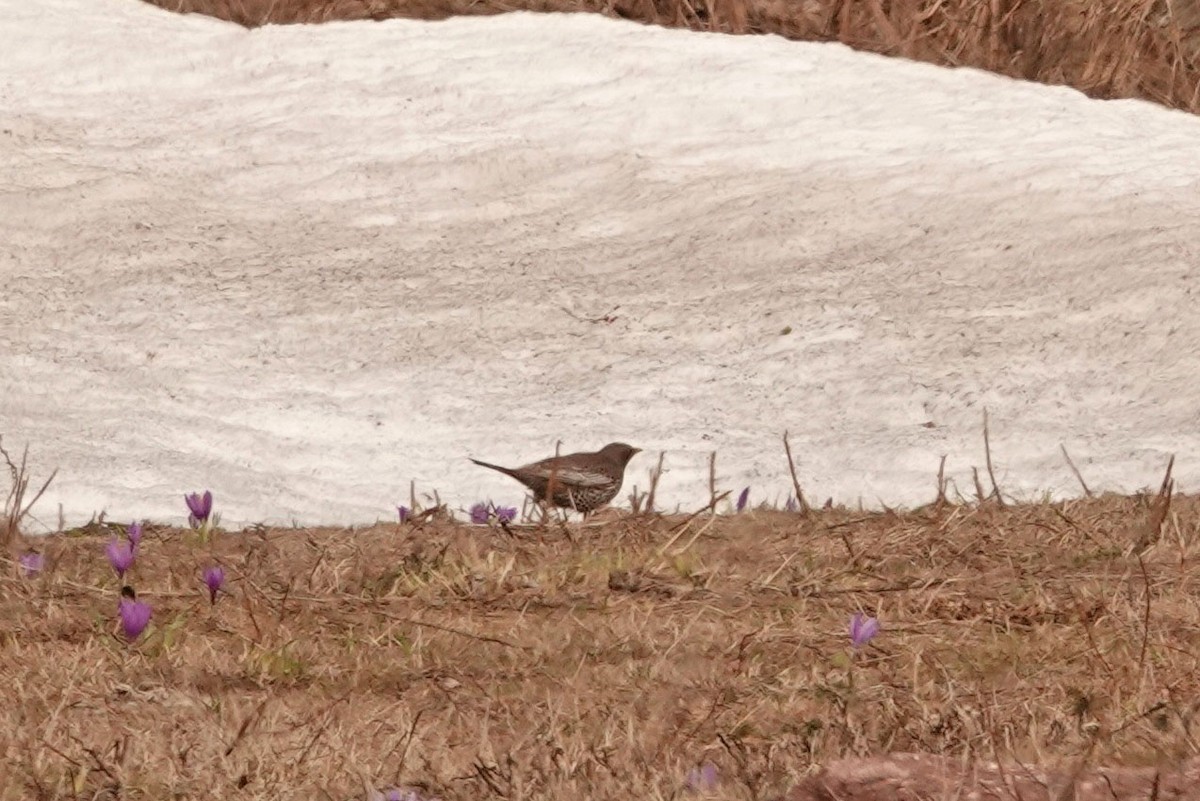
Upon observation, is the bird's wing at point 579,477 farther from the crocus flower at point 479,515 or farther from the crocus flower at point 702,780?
the crocus flower at point 702,780

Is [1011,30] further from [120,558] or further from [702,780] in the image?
[702,780]

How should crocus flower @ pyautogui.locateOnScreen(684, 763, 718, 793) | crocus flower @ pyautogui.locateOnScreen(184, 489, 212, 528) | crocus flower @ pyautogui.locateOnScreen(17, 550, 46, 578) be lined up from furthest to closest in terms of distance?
crocus flower @ pyautogui.locateOnScreen(184, 489, 212, 528) → crocus flower @ pyautogui.locateOnScreen(17, 550, 46, 578) → crocus flower @ pyautogui.locateOnScreen(684, 763, 718, 793)

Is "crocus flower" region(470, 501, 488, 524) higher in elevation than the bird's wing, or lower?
higher

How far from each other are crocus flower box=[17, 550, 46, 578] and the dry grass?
0.18 feet

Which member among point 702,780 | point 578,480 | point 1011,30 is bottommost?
point 578,480

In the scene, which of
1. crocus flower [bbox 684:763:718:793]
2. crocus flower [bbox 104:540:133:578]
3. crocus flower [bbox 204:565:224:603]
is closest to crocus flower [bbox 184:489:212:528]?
crocus flower [bbox 104:540:133:578]

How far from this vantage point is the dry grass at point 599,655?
140 inches

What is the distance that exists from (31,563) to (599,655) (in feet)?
5.04

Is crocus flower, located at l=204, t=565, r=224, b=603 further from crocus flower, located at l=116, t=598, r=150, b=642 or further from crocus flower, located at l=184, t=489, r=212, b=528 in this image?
crocus flower, located at l=184, t=489, r=212, b=528

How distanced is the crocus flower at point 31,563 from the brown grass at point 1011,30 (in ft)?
28.8

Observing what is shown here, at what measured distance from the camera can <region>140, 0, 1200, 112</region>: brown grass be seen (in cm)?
1283

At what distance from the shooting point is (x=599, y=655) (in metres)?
4.55

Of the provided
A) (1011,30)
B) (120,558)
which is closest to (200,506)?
(120,558)

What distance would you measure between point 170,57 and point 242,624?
9.32 metres
